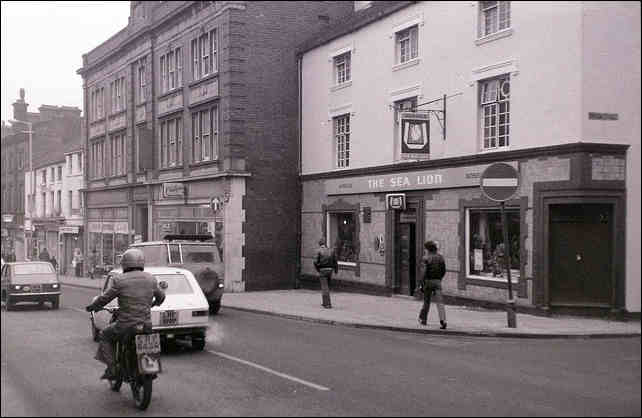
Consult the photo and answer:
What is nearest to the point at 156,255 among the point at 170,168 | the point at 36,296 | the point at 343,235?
the point at 36,296

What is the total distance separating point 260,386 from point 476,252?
11.4 meters

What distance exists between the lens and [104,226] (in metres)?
40.8

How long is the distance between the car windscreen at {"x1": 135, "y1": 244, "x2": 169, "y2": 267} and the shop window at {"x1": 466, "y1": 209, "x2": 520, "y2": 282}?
7.80m

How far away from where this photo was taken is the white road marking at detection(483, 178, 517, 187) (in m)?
13.8

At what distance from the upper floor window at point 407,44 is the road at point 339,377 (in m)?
10.0

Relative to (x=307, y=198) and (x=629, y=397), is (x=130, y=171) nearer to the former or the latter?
(x=307, y=198)

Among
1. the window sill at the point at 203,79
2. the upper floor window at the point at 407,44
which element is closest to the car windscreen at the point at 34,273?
the upper floor window at the point at 407,44

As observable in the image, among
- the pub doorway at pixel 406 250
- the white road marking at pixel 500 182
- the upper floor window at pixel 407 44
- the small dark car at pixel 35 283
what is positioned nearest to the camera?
the small dark car at pixel 35 283

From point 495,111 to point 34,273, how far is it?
11205 millimetres

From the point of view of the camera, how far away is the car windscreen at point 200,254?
1841 centimetres

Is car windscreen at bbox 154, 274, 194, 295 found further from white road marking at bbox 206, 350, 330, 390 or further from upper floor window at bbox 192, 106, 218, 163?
upper floor window at bbox 192, 106, 218, 163

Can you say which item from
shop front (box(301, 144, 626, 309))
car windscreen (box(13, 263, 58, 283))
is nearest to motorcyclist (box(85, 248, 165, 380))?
car windscreen (box(13, 263, 58, 283))

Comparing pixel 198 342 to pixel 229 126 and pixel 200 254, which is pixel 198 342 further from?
pixel 229 126

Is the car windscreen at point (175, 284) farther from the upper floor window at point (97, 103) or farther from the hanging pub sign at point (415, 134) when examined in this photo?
the upper floor window at point (97, 103)
